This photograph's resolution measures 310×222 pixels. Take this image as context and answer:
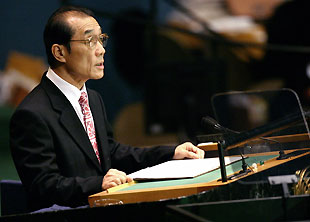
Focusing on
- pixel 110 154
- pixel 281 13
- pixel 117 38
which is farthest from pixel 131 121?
pixel 110 154

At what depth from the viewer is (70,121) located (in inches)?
120

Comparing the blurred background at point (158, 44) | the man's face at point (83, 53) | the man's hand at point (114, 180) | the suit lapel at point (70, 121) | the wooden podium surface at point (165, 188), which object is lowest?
the wooden podium surface at point (165, 188)

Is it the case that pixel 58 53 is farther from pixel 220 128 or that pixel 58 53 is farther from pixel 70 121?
pixel 220 128

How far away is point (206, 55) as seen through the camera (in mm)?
7727

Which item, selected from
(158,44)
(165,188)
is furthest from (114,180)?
(158,44)

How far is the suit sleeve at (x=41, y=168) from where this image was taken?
2.72 metres

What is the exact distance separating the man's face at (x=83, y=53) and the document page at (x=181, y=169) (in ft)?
1.97

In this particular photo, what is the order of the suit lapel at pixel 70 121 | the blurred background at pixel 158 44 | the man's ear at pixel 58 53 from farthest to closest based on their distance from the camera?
the blurred background at pixel 158 44 < the man's ear at pixel 58 53 < the suit lapel at pixel 70 121

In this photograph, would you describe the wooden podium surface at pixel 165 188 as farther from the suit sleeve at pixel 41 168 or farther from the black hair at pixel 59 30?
the black hair at pixel 59 30

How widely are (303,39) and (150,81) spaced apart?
5.94 ft

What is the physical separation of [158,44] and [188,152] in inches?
173

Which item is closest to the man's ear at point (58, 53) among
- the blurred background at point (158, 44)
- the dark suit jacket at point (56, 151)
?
the dark suit jacket at point (56, 151)

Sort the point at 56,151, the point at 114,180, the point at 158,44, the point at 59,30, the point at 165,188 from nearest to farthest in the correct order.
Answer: the point at 165,188 → the point at 114,180 → the point at 56,151 → the point at 59,30 → the point at 158,44

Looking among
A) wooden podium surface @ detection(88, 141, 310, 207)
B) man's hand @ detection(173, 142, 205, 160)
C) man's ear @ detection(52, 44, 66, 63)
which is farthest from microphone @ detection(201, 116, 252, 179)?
man's ear @ detection(52, 44, 66, 63)
